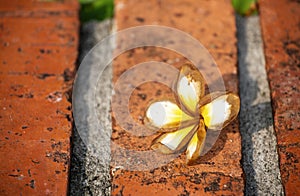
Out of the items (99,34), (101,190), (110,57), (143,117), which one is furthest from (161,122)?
(99,34)

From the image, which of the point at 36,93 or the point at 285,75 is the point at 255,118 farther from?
the point at 36,93

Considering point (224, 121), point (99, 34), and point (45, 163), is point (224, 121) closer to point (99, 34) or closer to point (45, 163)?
point (45, 163)

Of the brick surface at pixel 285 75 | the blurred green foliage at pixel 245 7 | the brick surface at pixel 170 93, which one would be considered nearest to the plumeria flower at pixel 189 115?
the brick surface at pixel 170 93

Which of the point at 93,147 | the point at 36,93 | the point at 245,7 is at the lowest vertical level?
the point at 93,147

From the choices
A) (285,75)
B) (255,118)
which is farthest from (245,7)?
(255,118)

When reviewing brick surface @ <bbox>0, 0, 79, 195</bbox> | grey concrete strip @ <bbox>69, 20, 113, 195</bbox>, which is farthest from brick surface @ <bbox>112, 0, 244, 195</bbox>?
brick surface @ <bbox>0, 0, 79, 195</bbox>
